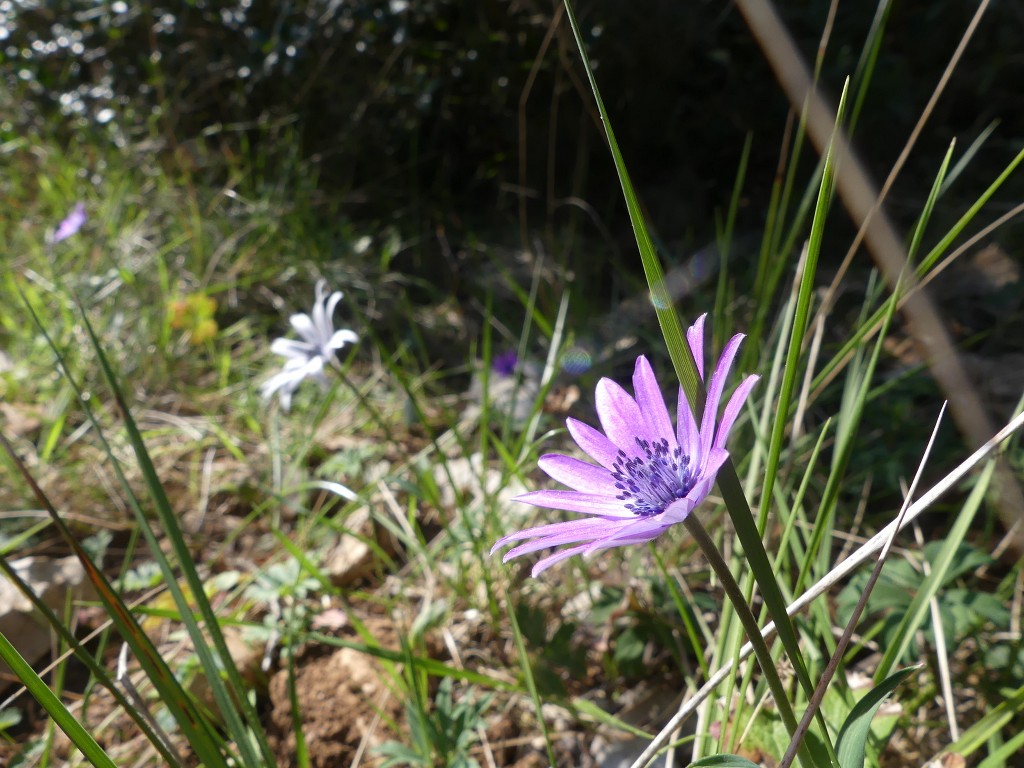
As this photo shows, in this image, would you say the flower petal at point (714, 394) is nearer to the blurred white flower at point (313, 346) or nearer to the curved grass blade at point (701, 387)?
the curved grass blade at point (701, 387)

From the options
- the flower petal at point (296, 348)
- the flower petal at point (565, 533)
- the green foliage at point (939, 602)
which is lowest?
the green foliage at point (939, 602)

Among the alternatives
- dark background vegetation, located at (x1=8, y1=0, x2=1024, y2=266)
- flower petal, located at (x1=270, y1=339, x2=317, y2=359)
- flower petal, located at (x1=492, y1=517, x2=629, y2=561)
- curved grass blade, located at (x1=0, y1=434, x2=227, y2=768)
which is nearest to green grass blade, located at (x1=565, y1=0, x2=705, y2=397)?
flower petal, located at (x1=492, y1=517, x2=629, y2=561)

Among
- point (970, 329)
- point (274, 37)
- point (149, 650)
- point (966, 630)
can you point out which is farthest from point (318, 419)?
point (274, 37)

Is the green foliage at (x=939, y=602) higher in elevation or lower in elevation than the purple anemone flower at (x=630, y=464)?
lower

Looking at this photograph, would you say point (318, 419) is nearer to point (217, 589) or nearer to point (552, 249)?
point (217, 589)

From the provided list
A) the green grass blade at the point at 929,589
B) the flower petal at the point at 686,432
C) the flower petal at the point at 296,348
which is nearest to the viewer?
the flower petal at the point at 686,432

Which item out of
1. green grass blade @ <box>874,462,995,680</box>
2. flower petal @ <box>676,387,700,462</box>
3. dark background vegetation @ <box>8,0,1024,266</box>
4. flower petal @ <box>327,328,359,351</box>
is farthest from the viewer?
dark background vegetation @ <box>8,0,1024,266</box>

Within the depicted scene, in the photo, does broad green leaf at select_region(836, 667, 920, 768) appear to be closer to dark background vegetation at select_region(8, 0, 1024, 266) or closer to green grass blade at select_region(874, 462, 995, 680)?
green grass blade at select_region(874, 462, 995, 680)

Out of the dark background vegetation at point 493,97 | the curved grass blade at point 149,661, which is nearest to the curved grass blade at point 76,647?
the curved grass blade at point 149,661

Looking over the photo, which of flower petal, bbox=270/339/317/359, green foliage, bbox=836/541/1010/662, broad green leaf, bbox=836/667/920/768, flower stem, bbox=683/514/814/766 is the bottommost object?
green foliage, bbox=836/541/1010/662
